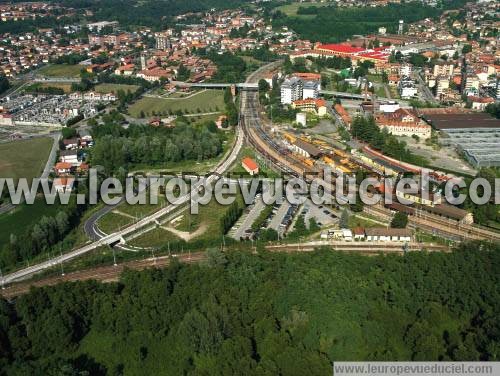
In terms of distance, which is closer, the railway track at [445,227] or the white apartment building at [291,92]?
the railway track at [445,227]

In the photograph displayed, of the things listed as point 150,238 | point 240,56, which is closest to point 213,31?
point 240,56

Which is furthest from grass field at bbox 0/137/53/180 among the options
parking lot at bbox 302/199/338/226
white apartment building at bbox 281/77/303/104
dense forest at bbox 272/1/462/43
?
dense forest at bbox 272/1/462/43

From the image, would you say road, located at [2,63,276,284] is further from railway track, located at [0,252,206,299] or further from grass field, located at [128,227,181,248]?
railway track, located at [0,252,206,299]

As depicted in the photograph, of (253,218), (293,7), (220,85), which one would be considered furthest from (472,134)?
(293,7)

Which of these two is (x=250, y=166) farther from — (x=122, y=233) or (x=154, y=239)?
(x=122, y=233)

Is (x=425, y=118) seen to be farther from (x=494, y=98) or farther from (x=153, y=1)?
(x=153, y=1)

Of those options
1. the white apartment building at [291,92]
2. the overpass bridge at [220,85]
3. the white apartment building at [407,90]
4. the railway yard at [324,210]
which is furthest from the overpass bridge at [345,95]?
the railway yard at [324,210]

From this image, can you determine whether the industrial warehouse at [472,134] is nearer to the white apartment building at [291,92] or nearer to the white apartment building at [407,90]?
the white apartment building at [407,90]
